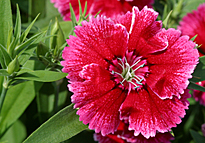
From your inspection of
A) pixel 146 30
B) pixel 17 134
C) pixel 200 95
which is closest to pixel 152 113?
pixel 146 30

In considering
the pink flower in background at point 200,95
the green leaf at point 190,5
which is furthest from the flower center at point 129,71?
the green leaf at point 190,5

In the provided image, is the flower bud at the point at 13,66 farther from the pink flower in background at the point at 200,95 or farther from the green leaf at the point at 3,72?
the pink flower in background at the point at 200,95

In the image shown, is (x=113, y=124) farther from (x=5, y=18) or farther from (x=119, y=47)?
(x=5, y=18)

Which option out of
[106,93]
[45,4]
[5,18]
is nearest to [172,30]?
[106,93]

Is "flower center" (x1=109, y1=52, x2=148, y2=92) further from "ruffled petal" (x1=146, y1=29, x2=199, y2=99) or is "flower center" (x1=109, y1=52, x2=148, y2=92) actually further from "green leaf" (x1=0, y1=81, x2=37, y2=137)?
"green leaf" (x1=0, y1=81, x2=37, y2=137)

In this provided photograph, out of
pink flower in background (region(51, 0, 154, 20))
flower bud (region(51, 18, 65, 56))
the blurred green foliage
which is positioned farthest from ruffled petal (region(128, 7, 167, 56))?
pink flower in background (region(51, 0, 154, 20))

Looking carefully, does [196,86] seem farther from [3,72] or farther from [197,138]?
[3,72]

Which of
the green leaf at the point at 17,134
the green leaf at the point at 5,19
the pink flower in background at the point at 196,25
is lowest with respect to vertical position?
the green leaf at the point at 17,134

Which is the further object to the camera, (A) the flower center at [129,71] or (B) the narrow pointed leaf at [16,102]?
(B) the narrow pointed leaf at [16,102]
